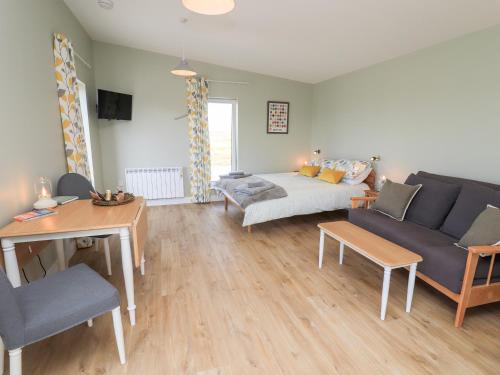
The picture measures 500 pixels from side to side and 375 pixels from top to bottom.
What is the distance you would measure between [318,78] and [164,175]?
11.1 ft

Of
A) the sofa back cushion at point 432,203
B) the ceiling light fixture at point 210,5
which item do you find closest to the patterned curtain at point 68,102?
the ceiling light fixture at point 210,5

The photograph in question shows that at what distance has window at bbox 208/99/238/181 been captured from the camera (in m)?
4.96

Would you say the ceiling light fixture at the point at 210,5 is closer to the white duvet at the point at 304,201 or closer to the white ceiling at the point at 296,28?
the white ceiling at the point at 296,28

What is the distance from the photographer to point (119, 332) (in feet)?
4.88

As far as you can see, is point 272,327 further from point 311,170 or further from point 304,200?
point 311,170

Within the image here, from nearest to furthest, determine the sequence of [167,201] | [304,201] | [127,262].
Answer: [127,262] < [304,201] < [167,201]

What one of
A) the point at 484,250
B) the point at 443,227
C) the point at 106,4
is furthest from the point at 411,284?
the point at 106,4

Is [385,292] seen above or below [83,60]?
below

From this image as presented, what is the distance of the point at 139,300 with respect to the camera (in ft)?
6.95

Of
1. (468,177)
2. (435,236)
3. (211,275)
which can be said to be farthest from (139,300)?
(468,177)

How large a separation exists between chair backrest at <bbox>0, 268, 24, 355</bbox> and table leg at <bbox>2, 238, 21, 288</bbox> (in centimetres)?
47

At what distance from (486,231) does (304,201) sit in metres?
1.96

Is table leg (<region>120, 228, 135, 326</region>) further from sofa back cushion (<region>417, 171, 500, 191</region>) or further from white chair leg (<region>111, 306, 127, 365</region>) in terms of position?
sofa back cushion (<region>417, 171, 500, 191</region>)

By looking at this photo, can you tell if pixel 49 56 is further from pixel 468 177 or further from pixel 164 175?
pixel 468 177
